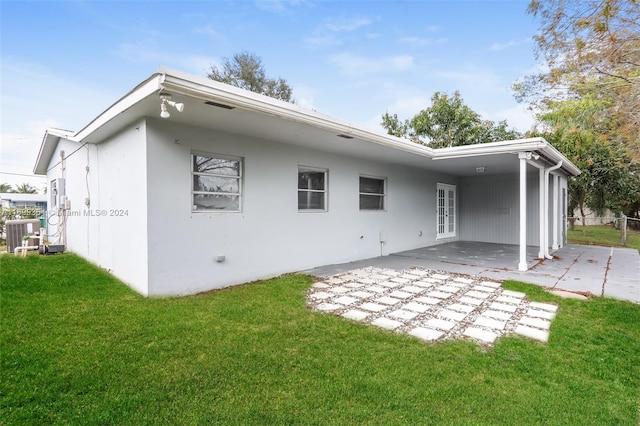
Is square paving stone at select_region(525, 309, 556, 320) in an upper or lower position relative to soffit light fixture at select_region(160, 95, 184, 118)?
lower

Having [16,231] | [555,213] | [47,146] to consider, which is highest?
[47,146]

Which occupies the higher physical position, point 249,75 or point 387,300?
point 249,75

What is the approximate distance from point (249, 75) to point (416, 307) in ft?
71.3

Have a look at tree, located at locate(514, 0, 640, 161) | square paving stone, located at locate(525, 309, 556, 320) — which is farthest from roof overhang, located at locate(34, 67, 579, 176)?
square paving stone, located at locate(525, 309, 556, 320)

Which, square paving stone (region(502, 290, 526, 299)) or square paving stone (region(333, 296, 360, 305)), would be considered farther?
square paving stone (region(502, 290, 526, 299))

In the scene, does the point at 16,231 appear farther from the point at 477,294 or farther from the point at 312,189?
the point at 477,294

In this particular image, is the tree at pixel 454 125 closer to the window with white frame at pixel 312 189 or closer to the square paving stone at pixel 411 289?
the window with white frame at pixel 312 189

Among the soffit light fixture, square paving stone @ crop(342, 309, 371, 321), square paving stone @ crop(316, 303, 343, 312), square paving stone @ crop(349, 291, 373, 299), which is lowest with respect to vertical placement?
square paving stone @ crop(342, 309, 371, 321)

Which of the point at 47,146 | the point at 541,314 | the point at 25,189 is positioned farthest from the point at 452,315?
the point at 25,189

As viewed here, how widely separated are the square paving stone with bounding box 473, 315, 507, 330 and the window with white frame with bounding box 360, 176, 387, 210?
4.68 meters

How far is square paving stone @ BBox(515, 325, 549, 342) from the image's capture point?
11.5 ft

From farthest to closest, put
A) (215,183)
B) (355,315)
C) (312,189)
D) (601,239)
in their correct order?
(601,239), (312,189), (215,183), (355,315)

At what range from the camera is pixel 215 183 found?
5480 mm

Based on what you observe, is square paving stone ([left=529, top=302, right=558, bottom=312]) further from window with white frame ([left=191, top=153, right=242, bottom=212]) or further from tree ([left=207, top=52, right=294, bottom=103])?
tree ([left=207, top=52, right=294, bottom=103])
